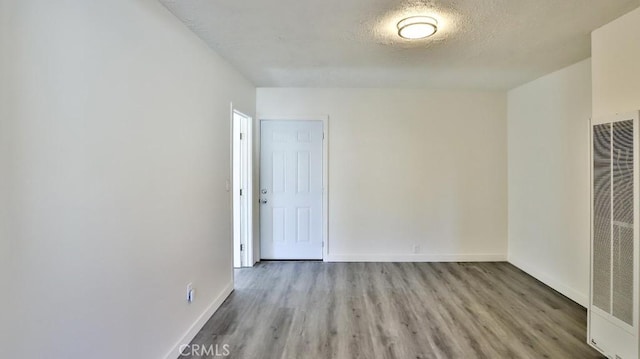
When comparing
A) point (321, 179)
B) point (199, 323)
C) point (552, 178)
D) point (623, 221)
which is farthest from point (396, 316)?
point (552, 178)

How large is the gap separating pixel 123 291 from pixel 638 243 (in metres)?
3.00

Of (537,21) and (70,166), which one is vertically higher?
(537,21)

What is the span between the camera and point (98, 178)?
5.03ft

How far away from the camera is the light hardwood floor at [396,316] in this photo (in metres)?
2.42

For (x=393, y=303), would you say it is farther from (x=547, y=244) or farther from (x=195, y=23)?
(x=195, y=23)

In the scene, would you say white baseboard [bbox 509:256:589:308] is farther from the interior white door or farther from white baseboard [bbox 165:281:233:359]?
white baseboard [bbox 165:281:233:359]

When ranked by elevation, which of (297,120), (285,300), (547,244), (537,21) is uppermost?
(537,21)

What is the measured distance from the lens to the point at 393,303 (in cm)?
321

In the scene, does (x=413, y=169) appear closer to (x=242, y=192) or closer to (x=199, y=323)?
(x=242, y=192)

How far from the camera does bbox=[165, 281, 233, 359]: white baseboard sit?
228 centimetres

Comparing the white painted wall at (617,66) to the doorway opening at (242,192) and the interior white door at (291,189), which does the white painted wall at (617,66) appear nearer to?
the interior white door at (291,189)

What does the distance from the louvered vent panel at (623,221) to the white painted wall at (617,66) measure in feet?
0.68

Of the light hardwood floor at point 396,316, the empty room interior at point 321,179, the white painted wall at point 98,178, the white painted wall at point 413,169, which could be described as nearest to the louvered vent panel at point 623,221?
the empty room interior at point 321,179

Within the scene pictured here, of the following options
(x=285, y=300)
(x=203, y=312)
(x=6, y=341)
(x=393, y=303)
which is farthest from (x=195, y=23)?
(x=393, y=303)
